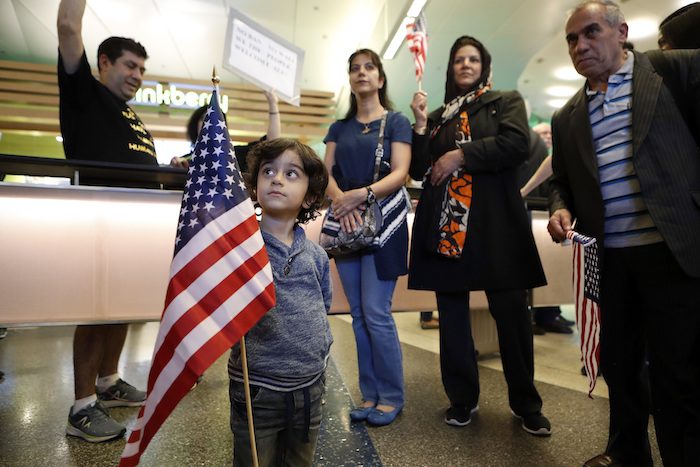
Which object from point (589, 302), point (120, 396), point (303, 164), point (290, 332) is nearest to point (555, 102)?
point (589, 302)

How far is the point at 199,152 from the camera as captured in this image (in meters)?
1.01

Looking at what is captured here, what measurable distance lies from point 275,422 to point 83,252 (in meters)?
1.57

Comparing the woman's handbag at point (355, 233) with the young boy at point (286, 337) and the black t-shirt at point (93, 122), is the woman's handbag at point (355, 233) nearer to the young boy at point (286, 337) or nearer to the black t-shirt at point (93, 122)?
the young boy at point (286, 337)

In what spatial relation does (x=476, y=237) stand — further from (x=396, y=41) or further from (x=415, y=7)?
(x=396, y=41)

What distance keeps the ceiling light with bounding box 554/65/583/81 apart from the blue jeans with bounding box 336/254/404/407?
716 cm

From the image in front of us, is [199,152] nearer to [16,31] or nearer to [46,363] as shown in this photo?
[46,363]

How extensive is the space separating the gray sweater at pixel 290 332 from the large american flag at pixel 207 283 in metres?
0.11

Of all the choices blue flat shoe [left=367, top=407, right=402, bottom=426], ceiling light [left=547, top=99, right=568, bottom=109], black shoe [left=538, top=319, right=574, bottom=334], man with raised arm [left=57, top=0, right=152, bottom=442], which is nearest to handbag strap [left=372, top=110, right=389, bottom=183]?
→ blue flat shoe [left=367, top=407, right=402, bottom=426]

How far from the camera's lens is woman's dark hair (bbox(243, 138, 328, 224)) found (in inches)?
44.4

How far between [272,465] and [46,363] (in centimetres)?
257

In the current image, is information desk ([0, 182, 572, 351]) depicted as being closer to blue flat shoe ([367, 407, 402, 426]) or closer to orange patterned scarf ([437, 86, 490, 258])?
blue flat shoe ([367, 407, 402, 426])

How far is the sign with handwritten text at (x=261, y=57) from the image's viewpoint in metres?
1.98

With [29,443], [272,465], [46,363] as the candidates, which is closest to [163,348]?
[272,465]

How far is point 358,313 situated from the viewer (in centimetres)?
190
